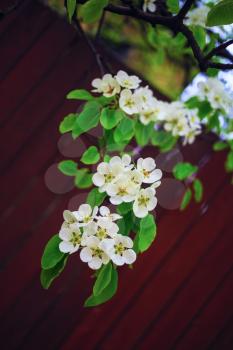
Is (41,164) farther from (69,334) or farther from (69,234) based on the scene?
(69,234)

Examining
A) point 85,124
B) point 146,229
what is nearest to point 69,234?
point 146,229

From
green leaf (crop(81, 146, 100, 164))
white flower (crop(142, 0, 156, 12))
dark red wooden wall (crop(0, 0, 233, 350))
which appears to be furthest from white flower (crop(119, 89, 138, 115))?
dark red wooden wall (crop(0, 0, 233, 350))

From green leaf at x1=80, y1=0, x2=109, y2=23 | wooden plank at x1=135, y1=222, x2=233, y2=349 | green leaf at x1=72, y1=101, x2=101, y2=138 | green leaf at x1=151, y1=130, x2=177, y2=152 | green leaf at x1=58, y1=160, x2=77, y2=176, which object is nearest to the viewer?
green leaf at x1=80, y1=0, x2=109, y2=23

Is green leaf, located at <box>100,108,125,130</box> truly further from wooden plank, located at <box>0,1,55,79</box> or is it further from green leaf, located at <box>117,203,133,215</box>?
wooden plank, located at <box>0,1,55,79</box>

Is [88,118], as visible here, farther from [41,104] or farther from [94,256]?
[41,104]

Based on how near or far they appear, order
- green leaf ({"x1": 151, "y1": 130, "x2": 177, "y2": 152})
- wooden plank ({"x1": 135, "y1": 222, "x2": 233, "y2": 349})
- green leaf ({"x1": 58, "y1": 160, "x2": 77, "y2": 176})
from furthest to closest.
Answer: wooden plank ({"x1": 135, "y1": 222, "x2": 233, "y2": 349}) → green leaf ({"x1": 151, "y1": 130, "x2": 177, "y2": 152}) → green leaf ({"x1": 58, "y1": 160, "x2": 77, "y2": 176})

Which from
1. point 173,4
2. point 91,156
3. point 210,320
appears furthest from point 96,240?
point 210,320

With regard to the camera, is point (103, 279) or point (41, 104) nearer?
point (103, 279)
